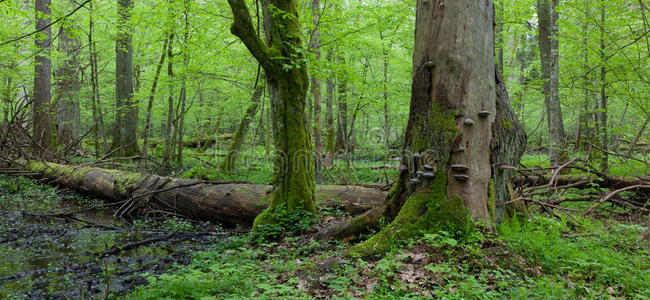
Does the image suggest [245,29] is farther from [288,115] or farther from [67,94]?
[67,94]

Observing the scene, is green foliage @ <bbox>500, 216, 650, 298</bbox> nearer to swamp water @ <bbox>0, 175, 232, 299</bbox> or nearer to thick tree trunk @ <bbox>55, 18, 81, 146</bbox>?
swamp water @ <bbox>0, 175, 232, 299</bbox>

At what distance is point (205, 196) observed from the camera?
7.07 m

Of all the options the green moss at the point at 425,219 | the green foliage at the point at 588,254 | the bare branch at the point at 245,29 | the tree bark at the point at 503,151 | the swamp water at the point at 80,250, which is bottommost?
the swamp water at the point at 80,250

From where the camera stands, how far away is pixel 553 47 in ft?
30.6

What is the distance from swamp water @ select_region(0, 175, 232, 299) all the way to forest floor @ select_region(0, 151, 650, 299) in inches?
0.8

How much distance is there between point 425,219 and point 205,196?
4925 millimetres

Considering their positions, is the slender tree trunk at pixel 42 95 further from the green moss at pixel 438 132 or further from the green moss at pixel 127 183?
the green moss at pixel 438 132

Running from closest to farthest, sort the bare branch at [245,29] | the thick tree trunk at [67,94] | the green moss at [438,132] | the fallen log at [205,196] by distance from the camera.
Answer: the green moss at [438,132]
the bare branch at [245,29]
the fallen log at [205,196]
the thick tree trunk at [67,94]

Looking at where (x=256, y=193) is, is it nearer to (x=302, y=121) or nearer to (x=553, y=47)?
(x=302, y=121)

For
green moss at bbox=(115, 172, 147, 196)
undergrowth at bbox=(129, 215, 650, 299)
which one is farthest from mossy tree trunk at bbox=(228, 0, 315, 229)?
green moss at bbox=(115, 172, 147, 196)

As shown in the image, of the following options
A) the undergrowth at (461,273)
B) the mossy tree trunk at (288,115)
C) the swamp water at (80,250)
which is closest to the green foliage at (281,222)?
the mossy tree trunk at (288,115)

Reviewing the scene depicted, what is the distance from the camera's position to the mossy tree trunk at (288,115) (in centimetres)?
553

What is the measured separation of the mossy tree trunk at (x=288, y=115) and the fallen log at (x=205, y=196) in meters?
0.84

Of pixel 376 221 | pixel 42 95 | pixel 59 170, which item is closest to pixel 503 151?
pixel 376 221
